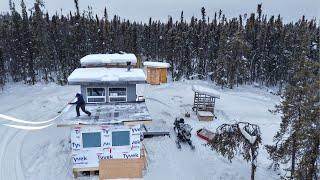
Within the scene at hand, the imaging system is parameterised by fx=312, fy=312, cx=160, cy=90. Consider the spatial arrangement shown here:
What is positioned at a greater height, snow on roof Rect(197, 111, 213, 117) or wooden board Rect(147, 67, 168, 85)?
wooden board Rect(147, 67, 168, 85)

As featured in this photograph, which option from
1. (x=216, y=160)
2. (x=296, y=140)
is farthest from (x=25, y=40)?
(x=296, y=140)

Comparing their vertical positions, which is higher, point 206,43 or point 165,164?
point 206,43

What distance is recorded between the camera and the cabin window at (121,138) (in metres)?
19.8

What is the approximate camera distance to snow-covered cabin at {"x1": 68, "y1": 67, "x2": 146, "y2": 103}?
22731mm

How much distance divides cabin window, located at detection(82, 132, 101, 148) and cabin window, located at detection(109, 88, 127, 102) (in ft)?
15.8

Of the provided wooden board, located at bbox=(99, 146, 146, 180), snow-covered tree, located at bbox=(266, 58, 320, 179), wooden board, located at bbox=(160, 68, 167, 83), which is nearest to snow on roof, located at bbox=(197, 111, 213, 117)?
wooden board, located at bbox=(99, 146, 146, 180)

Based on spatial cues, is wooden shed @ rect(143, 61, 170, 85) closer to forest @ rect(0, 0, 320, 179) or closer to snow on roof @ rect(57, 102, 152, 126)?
forest @ rect(0, 0, 320, 179)

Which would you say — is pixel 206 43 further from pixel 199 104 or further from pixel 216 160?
pixel 216 160

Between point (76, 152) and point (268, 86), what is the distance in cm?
4304

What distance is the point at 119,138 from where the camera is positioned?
19.9 metres

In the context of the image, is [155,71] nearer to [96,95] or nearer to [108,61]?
[108,61]

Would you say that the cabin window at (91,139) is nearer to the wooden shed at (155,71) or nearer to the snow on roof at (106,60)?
the snow on roof at (106,60)

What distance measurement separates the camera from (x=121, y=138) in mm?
19922

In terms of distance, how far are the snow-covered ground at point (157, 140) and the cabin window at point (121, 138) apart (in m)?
2.63
